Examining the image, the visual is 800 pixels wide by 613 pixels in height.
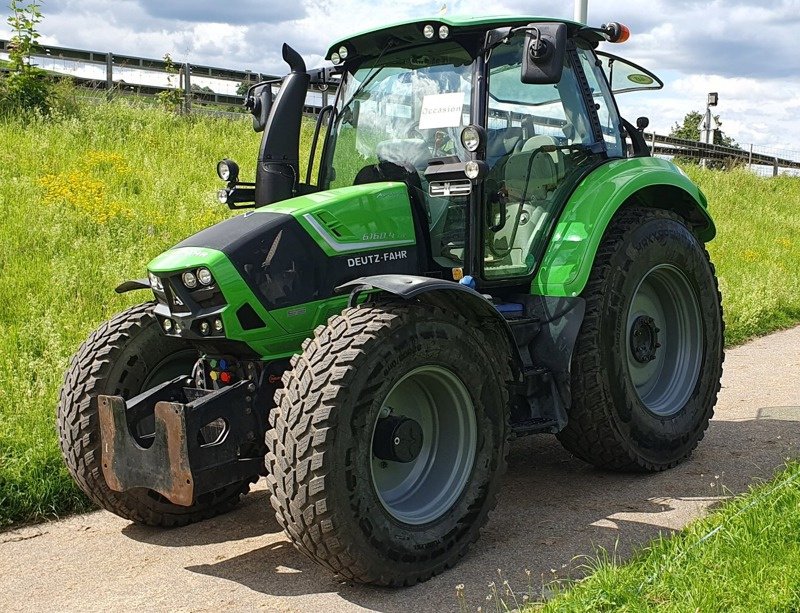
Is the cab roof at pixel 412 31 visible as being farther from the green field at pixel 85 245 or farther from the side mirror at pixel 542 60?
the green field at pixel 85 245

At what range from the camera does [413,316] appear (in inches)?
158

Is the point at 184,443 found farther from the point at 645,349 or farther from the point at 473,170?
the point at 645,349

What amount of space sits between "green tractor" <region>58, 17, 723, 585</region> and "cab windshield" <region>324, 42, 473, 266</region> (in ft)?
0.04

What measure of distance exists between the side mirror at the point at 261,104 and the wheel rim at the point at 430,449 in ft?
5.81

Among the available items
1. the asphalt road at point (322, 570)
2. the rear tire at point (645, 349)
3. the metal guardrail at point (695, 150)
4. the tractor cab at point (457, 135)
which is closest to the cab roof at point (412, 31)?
the tractor cab at point (457, 135)

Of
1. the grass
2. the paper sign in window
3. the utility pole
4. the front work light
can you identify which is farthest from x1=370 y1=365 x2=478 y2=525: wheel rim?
the utility pole

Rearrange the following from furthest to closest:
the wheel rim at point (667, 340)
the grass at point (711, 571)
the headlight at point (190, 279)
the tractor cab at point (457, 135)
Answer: the wheel rim at point (667, 340) → the tractor cab at point (457, 135) → the headlight at point (190, 279) → the grass at point (711, 571)

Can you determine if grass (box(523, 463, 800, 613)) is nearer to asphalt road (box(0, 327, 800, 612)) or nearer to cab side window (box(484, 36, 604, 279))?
asphalt road (box(0, 327, 800, 612))

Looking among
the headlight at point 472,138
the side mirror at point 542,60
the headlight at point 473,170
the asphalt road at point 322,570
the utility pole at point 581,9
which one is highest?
the utility pole at point 581,9

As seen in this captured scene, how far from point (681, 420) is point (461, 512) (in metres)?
1.95

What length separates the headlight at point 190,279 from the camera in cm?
412

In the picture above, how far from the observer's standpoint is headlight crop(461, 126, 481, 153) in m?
4.38

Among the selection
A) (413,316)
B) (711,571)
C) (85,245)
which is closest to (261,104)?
(413,316)

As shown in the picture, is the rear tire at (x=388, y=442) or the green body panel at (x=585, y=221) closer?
the rear tire at (x=388, y=442)
